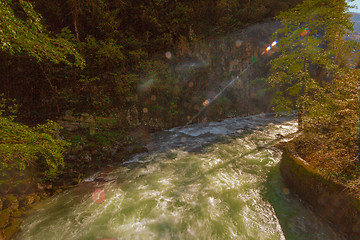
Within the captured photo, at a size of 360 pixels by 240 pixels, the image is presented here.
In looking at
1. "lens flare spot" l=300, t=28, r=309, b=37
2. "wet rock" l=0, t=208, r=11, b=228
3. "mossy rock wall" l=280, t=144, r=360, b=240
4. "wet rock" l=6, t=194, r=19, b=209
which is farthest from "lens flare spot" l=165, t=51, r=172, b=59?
"wet rock" l=0, t=208, r=11, b=228

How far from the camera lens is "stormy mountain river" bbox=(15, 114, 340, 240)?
4.31 meters

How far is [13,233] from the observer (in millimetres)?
4203

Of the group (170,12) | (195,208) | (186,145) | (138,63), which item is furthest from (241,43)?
(195,208)

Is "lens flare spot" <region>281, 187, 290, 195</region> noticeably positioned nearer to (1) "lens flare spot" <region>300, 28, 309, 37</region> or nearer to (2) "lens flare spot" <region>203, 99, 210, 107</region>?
(1) "lens flare spot" <region>300, 28, 309, 37</region>

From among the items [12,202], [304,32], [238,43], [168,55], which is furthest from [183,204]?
[238,43]

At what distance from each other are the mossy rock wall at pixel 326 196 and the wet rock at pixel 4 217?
8.47 metres

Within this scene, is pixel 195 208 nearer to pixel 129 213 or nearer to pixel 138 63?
pixel 129 213

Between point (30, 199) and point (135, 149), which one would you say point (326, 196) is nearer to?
point (135, 149)

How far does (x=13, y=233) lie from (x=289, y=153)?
868 centimetres

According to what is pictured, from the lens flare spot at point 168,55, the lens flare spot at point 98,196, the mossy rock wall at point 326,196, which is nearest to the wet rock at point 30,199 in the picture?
the lens flare spot at point 98,196

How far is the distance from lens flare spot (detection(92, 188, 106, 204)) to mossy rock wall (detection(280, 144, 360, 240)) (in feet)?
21.3

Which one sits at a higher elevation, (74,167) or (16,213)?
(74,167)

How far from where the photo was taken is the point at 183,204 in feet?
17.3

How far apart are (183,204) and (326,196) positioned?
3.94 metres
